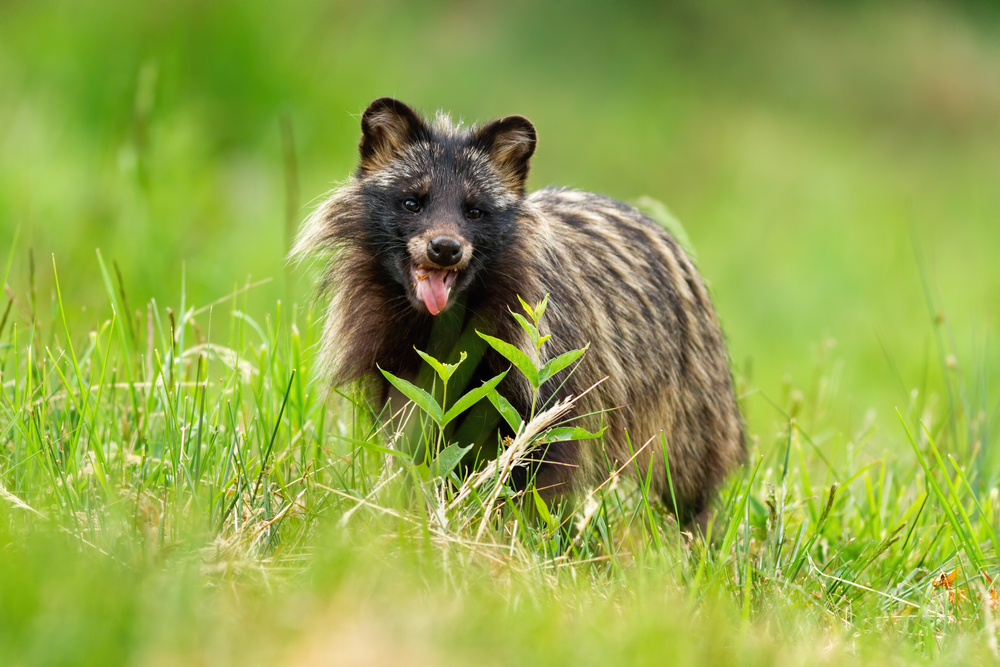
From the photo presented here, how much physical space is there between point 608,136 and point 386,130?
10.9m

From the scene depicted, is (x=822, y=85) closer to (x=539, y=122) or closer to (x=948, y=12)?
(x=948, y=12)

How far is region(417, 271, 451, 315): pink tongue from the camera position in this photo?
13.3ft

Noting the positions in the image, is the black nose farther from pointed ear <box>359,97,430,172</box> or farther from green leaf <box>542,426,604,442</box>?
green leaf <box>542,426,604,442</box>

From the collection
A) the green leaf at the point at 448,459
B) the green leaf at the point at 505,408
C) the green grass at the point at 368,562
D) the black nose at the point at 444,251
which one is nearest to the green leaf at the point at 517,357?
the green grass at the point at 368,562

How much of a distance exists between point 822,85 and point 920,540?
1295cm

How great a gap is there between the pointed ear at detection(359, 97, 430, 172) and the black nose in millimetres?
698

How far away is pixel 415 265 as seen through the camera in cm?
415

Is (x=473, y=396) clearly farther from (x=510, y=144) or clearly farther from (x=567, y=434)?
(x=510, y=144)

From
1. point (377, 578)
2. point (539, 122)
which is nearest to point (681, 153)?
point (539, 122)

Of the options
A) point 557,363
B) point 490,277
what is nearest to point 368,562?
point 557,363

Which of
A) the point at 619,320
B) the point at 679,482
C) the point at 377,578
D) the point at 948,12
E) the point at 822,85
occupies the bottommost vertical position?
the point at 679,482

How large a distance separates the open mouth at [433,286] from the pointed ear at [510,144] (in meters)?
0.68

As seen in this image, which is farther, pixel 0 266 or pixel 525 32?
pixel 525 32

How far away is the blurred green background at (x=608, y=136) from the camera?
819cm
